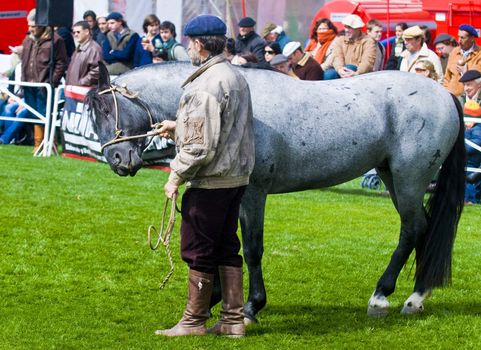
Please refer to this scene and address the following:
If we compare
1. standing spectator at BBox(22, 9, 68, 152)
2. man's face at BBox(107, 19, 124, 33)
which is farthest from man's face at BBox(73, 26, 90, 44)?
standing spectator at BBox(22, 9, 68, 152)

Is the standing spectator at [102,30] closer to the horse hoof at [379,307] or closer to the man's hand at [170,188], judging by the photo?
the horse hoof at [379,307]

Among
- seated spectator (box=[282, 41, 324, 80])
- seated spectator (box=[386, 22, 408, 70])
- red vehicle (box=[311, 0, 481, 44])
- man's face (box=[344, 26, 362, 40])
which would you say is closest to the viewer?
seated spectator (box=[282, 41, 324, 80])

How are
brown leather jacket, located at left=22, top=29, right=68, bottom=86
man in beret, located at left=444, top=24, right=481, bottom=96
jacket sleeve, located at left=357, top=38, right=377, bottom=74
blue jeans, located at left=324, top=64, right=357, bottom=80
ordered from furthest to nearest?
brown leather jacket, located at left=22, top=29, right=68, bottom=86, jacket sleeve, located at left=357, top=38, right=377, bottom=74, blue jeans, located at left=324, top=64, right=357, bottom=80, man in beret, located at left=444, top=24, right=481, bottom=96

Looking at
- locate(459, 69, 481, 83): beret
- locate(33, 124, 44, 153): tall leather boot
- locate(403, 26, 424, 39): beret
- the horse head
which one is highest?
the horse head

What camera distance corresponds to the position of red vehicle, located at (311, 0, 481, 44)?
818 inches

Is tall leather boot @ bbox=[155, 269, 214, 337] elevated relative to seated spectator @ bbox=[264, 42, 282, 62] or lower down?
lower down

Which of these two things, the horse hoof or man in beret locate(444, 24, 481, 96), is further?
man in beret locate(444, 24, 481, 96)

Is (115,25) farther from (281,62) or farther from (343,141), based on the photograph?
(343,141)

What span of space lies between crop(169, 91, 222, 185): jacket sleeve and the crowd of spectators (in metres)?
7.94

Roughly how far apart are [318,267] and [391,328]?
7.04 feet

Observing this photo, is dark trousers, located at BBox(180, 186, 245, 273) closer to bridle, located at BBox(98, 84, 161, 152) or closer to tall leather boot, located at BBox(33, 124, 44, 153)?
bridle, located at BBox(98, 84, 161, 152)

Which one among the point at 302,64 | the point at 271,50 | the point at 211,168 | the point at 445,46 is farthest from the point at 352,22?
the point at 211,168

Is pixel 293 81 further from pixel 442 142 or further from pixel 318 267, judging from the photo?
pixel 318 267

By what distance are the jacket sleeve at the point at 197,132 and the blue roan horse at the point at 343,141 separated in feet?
2.10
